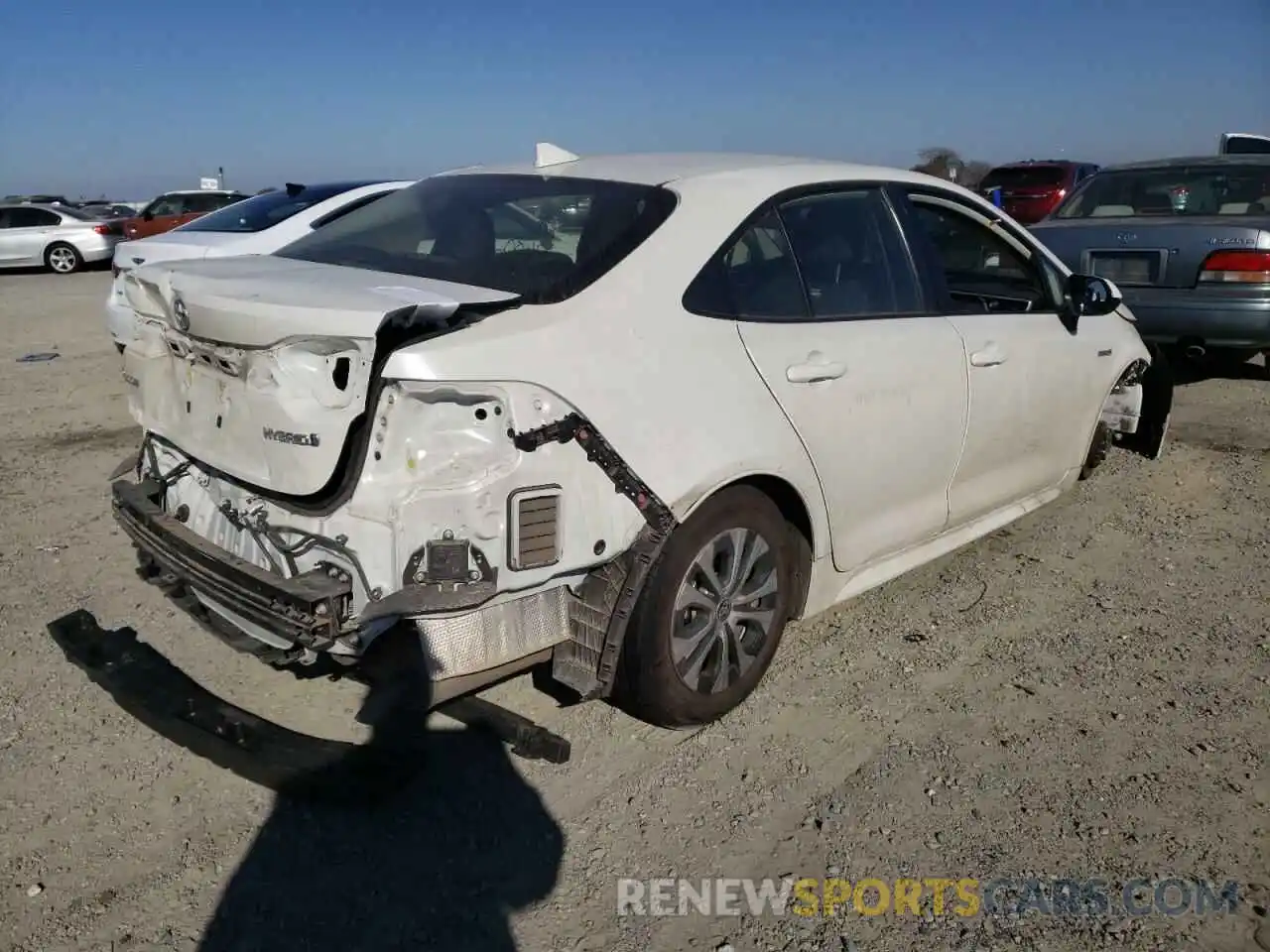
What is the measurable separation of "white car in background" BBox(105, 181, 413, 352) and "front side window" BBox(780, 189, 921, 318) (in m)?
4.53

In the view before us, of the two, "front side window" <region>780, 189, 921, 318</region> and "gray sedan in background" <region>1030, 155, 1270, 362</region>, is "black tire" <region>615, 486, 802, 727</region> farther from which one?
"gray sedan in background" <region>1030, 155, 1270, 362</region>

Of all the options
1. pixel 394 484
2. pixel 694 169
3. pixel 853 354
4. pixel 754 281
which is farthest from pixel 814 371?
pixel 394 484

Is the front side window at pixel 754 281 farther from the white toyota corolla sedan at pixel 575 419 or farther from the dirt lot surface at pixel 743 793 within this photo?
the dirt lot surface at pixel 743 793

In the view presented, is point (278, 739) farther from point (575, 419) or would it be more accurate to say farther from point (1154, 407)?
point (1154, 407)

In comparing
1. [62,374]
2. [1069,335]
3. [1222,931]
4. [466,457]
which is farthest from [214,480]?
[62,374]

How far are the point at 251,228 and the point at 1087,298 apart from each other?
642cm

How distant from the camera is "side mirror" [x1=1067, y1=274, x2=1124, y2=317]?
4500 mm

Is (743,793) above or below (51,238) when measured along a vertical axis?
above

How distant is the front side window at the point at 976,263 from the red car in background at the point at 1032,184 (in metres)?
13.5

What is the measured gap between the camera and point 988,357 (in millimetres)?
3982

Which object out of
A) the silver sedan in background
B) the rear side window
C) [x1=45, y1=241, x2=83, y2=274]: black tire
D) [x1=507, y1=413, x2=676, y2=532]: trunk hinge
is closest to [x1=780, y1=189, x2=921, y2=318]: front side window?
the rear side window

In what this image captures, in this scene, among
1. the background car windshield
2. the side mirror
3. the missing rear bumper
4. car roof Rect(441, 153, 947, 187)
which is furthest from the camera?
the background car windshield

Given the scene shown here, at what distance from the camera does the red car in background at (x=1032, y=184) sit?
1716cm

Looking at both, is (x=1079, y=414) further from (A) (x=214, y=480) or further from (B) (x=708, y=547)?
(A) (x=214, y=480)
